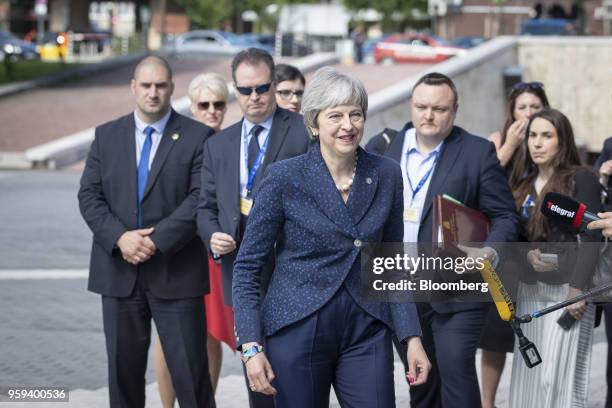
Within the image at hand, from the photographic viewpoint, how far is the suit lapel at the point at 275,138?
612 cm

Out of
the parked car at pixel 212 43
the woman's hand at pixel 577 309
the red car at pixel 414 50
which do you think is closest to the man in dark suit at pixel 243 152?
the woman's hand at pixel 577 309

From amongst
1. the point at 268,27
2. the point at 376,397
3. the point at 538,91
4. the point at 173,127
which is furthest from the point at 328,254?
the point at 268,27

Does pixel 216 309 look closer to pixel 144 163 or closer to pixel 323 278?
pixel 144 163

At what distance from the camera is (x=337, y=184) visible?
450 cm

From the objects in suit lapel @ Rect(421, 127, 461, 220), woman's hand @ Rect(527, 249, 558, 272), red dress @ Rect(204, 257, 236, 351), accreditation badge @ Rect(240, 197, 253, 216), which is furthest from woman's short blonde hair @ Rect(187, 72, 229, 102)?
woman's hand @ Rect(527, 249, 558, 272)

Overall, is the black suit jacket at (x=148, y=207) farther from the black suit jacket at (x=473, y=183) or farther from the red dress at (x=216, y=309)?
the black suit jacket at (x=473, y=183)

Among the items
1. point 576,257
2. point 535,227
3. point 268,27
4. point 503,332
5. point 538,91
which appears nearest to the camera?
point 576,257

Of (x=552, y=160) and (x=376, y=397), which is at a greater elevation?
(x=552, y=160)

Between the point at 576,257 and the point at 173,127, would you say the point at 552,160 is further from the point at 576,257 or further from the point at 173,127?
the point at 173,127

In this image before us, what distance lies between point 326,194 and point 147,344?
227cm

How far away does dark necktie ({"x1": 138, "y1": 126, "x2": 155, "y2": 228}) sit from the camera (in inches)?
249

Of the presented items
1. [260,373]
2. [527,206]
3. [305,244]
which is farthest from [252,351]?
[527,206]

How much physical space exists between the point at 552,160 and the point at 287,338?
2551 mm

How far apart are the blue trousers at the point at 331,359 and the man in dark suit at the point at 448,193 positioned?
145 cm
